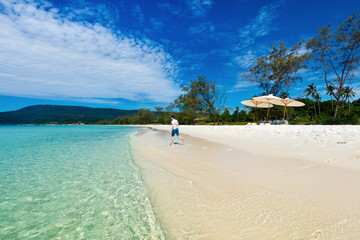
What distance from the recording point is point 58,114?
160750mm

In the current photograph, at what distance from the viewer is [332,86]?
1753 cm

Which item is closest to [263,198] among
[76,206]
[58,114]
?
[76,206]

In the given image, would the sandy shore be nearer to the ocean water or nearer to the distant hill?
the ocean water

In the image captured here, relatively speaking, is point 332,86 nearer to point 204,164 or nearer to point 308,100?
point 204,164

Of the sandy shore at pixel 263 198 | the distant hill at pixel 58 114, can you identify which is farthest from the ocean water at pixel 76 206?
the distant hill at pixel 58 114

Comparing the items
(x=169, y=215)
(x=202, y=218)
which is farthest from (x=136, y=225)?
(x=202, y=218)

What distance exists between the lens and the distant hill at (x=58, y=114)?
122 m

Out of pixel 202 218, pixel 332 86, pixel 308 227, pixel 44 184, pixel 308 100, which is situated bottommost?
pixel 44 184

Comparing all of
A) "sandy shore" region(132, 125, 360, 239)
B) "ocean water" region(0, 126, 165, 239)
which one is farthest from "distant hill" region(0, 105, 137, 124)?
"sandy shore" region(132, 125, 360, 239)

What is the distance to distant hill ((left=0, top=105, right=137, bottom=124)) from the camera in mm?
122312

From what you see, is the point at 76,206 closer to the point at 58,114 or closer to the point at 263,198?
the point at 263,198

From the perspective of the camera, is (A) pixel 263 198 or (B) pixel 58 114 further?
(B) pixel 58 114

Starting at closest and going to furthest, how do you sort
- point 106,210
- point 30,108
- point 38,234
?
point 38,234, point 106,210, point 30,108

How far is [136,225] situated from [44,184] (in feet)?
9.93
